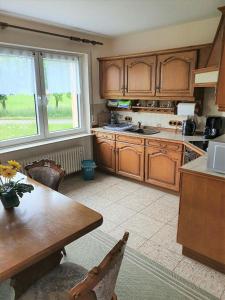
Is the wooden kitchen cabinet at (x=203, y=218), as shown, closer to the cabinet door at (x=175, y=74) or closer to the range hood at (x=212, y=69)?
the range hood at (x=212, y=69)

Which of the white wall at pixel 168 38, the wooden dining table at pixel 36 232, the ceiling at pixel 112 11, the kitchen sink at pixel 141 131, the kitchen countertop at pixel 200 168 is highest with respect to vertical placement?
the ceiling at pixel 112 11

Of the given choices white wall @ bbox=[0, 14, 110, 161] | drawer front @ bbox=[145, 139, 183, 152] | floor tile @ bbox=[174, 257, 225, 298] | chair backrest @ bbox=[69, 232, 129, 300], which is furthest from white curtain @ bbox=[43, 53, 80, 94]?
chair backrest @ bbox=[69, 232, 129, 300]

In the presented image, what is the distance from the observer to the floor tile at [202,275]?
179 centimetres

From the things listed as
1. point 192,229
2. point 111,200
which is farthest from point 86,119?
point 192,229

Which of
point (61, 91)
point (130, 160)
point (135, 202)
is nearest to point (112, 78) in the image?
point (61, 91)

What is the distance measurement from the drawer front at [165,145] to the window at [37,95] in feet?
4.76

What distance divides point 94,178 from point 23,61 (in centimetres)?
213

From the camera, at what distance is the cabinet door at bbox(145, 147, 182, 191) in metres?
3.22

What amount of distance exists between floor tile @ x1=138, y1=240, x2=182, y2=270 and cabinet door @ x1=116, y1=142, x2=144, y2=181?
56.4 inches

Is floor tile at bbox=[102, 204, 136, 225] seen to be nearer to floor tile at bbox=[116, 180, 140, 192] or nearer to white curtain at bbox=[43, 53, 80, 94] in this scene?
floor tile at bbox=[116, 180, 140, 192]

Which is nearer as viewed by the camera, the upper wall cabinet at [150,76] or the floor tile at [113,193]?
the upper wall cabinet at [150,76]

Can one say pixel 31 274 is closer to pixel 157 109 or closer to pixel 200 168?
pixel 200 168

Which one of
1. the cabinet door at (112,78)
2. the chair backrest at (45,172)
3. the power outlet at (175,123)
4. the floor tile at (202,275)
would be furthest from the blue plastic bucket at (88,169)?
the floor tile at (202,275)

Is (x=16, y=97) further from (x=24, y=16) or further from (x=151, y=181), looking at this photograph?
(x=151, y=181)
